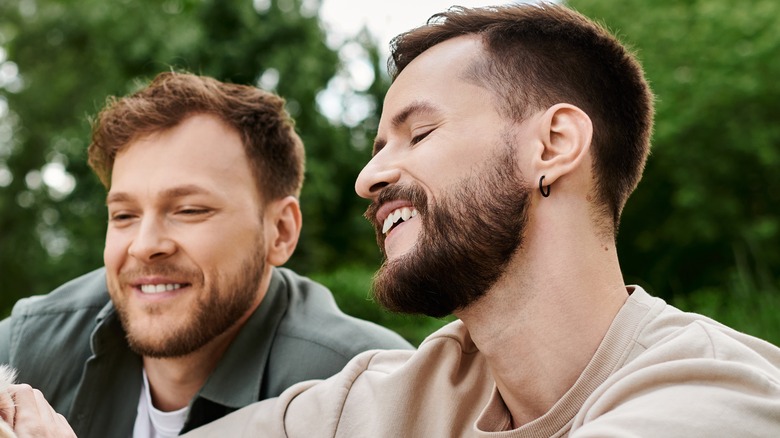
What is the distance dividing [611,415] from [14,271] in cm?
2254

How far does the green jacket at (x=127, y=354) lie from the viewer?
11.4 ft

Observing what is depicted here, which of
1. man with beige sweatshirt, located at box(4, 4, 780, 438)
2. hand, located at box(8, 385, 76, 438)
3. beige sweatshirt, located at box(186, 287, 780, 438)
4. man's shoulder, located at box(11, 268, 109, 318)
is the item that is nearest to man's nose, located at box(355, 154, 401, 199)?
man with beige sweatshirt, located at box(4, 4, 780, 438)

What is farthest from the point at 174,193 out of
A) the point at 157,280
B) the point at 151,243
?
the point at 157,280

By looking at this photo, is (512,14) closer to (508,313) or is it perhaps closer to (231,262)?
(508,313)

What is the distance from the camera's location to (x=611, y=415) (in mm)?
1786

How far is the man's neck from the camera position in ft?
7.48

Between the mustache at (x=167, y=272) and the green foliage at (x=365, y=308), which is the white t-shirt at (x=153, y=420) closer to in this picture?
the mustache at (x=167, y=272)

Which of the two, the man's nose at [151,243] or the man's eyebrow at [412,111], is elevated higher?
the man's eyebrow at [412,111]

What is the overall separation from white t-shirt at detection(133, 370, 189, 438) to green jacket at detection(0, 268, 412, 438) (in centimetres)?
4

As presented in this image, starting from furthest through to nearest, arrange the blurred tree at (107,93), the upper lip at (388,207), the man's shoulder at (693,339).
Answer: the blurred tree at (107,93) → the upper lip at (388,207) → the man's shoulder at (693,339)

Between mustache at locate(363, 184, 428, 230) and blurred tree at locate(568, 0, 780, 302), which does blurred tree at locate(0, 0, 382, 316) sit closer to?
blurred tree at locate(568, 0, 780, 302)

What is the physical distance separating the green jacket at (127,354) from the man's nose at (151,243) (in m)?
0.48

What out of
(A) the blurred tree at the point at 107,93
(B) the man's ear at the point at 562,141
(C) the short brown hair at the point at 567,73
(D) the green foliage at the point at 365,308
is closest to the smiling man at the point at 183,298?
(C) the short brown hair at the point at 567,73

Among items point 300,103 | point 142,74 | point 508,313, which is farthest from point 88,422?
point 142,74
